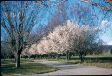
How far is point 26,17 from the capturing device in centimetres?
1616

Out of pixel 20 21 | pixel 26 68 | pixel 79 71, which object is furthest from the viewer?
pixel 20 21

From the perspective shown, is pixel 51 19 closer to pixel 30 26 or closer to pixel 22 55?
pixel 22 55

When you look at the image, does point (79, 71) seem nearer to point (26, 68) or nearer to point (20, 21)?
point (26, 68)

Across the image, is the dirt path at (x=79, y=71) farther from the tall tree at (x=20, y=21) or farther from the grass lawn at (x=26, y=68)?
the tall tree at (x=20, y=21)

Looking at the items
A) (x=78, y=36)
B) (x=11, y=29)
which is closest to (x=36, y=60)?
(x=11, y=29)

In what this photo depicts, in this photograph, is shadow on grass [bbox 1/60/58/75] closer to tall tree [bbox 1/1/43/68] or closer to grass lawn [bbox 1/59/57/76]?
grass lawn [bbox 1/59/57/76]

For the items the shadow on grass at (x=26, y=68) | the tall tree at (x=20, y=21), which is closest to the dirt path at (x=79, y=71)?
the shadow on grass at (x=26, y=68)

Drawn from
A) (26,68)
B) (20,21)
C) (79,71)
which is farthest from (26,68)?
(20,21)

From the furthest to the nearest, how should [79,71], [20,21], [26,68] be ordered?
[20,21] < [79,71] < [26,68]

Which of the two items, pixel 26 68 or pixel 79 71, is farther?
pixel 79 71

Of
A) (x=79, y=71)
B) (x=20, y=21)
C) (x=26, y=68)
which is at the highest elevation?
(x=20, y=21)

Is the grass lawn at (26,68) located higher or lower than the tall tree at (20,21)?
lower

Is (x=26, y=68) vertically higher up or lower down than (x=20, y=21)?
lower down

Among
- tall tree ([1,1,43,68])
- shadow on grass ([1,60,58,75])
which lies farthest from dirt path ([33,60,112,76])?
tall tree ([1,1,43,68])
